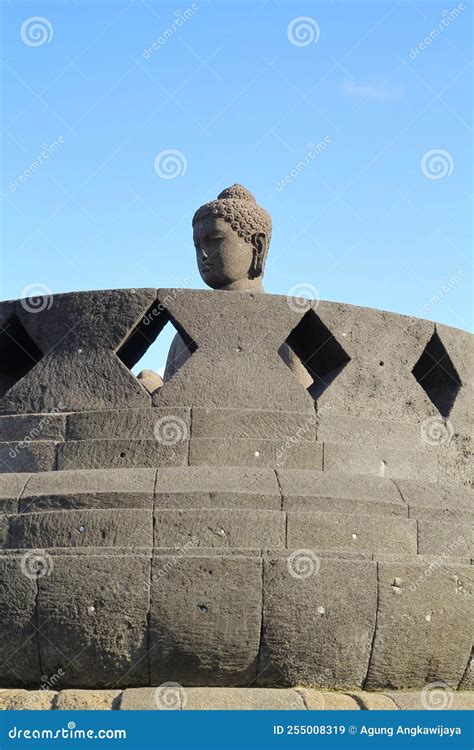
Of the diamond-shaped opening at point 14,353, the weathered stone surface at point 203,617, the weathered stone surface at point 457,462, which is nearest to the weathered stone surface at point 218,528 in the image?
the weathered stone surface at point 203,617

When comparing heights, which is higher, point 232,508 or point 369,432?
point 369,432

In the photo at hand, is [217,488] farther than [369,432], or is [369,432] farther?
[369,432]

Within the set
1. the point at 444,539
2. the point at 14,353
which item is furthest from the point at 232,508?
the point at 14,353

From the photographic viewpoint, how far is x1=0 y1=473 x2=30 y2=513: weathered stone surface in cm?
740

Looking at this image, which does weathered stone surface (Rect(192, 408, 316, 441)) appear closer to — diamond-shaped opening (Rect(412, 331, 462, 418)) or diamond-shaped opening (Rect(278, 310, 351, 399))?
diamond-shaped opening (Rect(278, 310, 351, 399))

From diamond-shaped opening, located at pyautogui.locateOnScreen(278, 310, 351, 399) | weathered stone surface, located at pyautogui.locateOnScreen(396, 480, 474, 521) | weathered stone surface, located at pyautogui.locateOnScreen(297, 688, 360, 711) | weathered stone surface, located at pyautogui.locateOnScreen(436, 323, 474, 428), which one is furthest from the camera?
weathered stone surface, located at pyautogui.locateOnScreen(436, 323, 474, 428)

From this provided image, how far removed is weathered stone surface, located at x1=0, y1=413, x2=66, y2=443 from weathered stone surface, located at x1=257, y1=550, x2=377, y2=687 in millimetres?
1855

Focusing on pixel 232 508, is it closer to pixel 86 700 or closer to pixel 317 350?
pixel 86 700

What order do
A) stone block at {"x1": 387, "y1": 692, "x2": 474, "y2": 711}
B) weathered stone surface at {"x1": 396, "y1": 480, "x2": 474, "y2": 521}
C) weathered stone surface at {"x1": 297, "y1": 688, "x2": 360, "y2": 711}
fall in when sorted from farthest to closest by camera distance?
weathered stone surface at {"x1": 396, "y1": 480, "x2": 474, "y2": 521}
stone block at {"x1": 387, "y1": 692, "x2": 474, "y2": 711}
weathered stone surface at {"x1": 297, "y1": 688, "x2": 360, "y2": 711}

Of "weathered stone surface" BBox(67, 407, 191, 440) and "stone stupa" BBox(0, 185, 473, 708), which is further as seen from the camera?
"weathered stone surface" BBox(67, 407, 191, 440)

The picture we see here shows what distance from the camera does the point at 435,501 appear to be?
7738 mm

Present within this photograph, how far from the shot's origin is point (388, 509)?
7.43 metres

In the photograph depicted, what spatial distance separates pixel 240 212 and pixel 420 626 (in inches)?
143

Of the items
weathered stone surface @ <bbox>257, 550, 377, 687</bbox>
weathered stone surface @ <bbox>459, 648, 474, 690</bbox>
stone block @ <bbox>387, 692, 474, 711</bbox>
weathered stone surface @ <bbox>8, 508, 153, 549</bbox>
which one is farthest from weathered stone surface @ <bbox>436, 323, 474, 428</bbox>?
weathered stone surface @ <bbox>8, 508, 153, 549</bbox>
